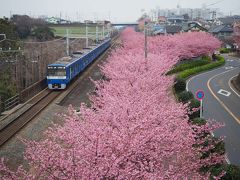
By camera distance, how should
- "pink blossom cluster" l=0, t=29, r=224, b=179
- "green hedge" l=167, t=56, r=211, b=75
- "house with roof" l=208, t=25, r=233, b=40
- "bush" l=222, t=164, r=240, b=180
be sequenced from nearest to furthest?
"pink blossom cluster" l=0, t=29, r=224, b=179 → "bush" l=222, t=164, r=240, b=180 → "green hedge" l=167, t=56, r=211, b=75 → "house with roof" l=208, t=25, r=233, b=40

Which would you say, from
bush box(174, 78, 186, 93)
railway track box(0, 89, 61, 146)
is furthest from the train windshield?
bush box(174, 78, 186, 93)

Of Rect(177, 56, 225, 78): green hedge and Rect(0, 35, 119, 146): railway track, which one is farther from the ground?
Rect(177, 56, 225, 78): green hedge

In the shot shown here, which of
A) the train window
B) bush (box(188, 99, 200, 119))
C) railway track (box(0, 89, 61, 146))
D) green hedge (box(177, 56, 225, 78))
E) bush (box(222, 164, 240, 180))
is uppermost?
the train window

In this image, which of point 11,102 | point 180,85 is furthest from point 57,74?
point 180,85

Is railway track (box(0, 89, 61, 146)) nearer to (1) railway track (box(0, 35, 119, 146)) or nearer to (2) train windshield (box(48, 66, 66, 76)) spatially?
(1) railway track (box(0, 35, 119, 146))

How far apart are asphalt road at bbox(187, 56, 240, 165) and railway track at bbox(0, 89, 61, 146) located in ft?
34.8

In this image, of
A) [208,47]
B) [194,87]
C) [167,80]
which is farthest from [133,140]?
[208,47]

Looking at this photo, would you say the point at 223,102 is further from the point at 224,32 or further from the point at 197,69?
the point at 224,32

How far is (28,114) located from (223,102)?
1376cm

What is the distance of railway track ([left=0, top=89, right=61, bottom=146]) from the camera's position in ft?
54.3

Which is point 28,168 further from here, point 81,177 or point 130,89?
point 81,177

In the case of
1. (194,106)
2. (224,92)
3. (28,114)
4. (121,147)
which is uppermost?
(121,147)

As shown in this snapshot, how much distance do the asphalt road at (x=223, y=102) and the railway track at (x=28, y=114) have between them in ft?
34.8

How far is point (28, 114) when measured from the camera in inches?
790
